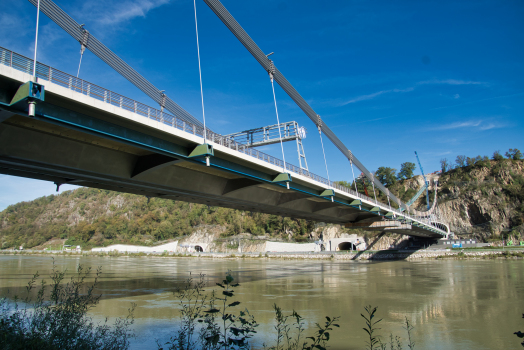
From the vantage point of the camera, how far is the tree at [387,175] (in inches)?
4781

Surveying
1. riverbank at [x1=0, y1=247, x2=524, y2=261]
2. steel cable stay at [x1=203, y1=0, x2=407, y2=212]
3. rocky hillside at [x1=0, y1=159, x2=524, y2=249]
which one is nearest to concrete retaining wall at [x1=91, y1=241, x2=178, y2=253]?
rocky hillside at [x1=0, y1=159, x2=524, y2=249]

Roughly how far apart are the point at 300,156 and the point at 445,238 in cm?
6376

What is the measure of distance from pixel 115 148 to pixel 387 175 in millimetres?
117263

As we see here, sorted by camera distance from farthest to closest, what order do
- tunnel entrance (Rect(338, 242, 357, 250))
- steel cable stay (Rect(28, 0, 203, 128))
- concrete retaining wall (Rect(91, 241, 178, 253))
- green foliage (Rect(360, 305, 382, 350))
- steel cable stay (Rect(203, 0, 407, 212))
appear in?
concrete retaining wall (Rect(91, 241, 178, 253)), tunnel entrance (Rect(338, 242, 357, 250)), steel cable stay (Rect(203, 0, 407, 212)), steel cable stay (Rect(28, 0, 203, 128)), green foliage (Rect(360, 305, 382, 350))

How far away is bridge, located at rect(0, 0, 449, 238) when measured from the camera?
1294 centimetres

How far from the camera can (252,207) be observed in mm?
32344

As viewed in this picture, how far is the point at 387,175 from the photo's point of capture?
400 feet

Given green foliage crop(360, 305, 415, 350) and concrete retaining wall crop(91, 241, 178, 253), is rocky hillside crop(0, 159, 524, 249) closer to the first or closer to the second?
concrete retaining wall crop(91, 241, 178, 253)

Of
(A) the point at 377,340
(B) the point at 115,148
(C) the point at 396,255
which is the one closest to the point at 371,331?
(A) the point at 377,340

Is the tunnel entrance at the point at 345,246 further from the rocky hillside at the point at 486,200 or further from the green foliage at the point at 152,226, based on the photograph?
the rocky hillside at the point at 486,200

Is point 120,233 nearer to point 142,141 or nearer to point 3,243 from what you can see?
point 3,243

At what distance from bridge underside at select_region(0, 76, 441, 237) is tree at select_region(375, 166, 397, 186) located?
101830mm

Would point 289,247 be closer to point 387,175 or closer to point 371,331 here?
point 387,175

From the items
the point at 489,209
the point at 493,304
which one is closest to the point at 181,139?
the point at 493,304
